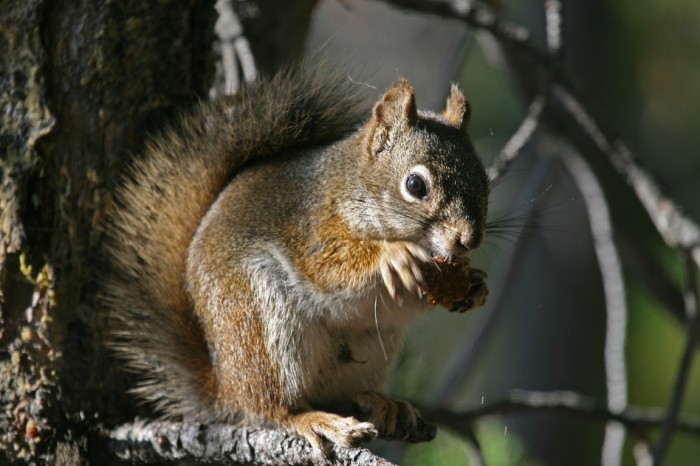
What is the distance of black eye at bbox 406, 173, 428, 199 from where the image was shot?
166 centimetres

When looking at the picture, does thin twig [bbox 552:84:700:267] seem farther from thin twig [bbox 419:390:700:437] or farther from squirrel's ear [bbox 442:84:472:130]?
thin twig [bbox 419:390:700:437]

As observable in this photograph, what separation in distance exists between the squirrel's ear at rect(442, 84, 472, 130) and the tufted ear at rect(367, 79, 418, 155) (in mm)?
127

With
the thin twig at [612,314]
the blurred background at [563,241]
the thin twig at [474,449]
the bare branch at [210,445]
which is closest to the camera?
the bare branch at [210,445]

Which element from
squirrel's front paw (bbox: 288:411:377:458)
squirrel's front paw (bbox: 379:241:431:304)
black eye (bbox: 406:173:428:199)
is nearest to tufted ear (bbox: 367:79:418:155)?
black eye (bbox: 406:173:428:199)

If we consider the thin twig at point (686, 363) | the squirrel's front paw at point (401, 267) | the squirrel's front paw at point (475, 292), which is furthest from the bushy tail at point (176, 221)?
the thin twig at point (686, 363)

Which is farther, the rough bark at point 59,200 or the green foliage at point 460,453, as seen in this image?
the green foliage at point 460,453

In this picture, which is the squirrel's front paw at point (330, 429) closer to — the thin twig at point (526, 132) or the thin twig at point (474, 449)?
the thin twig at point (474, 449)

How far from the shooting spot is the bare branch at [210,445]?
1.42 meters

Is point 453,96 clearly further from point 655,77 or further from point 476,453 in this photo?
point 655,77

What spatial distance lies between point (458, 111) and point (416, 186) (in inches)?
11.1

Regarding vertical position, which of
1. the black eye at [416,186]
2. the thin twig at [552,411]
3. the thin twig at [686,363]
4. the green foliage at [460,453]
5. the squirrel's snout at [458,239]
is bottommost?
the green foliage at [460,453]

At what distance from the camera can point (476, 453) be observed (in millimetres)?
1868

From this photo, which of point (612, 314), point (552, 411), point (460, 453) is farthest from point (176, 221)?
point (460, 453)

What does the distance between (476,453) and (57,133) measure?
107 centimetres
